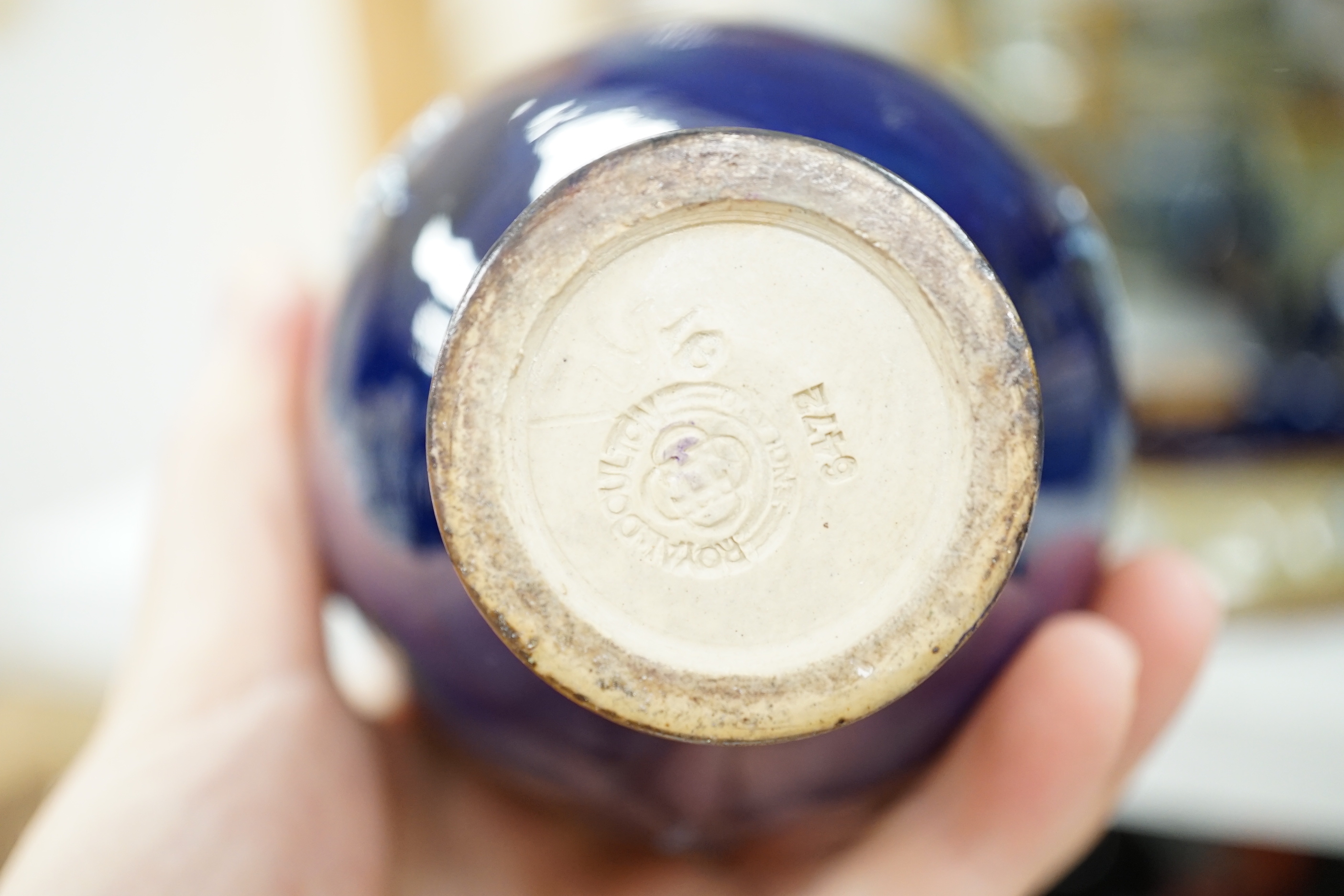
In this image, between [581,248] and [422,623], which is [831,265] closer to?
[581,248]

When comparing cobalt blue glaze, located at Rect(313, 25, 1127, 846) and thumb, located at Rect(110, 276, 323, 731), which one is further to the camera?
thumb, located at Rect(110, 276, 323, 731)

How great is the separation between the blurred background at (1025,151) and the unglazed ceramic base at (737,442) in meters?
0.17

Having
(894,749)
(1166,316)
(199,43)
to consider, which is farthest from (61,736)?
(1166,316)

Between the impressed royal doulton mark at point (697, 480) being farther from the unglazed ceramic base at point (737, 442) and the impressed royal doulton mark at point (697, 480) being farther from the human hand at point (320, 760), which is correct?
the human hand at point (320, 760)

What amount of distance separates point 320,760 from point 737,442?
0.88 ft

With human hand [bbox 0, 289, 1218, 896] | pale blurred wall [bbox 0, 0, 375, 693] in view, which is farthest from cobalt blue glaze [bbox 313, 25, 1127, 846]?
pale blurred wall [bbox 0, 0, 375, 693]

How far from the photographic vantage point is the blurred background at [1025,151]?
2.29ft

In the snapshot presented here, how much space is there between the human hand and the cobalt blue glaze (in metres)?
0.04

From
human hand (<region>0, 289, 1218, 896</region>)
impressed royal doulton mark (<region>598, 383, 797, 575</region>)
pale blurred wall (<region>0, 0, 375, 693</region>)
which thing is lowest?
human hand (<region>0, 289, 1218, 896</region>)

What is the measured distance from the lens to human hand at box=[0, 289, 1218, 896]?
0.38 m

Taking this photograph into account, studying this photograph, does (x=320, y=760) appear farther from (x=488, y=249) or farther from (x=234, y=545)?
(x=488, y=249)

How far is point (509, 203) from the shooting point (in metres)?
0.31

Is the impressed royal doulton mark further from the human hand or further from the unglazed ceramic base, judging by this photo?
the human hand

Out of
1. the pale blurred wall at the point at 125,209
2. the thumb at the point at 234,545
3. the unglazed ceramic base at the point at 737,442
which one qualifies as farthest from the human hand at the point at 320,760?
the pale blurred wall at the point at 125,209
